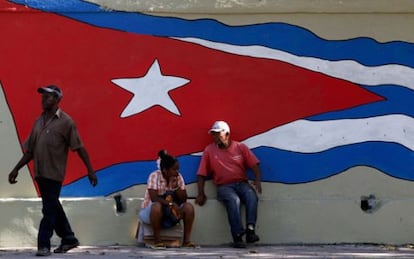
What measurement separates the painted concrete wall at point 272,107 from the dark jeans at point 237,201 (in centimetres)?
22

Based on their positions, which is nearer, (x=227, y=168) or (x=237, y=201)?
(x=237, y=201)

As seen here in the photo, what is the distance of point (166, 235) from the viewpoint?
10117 millimetres

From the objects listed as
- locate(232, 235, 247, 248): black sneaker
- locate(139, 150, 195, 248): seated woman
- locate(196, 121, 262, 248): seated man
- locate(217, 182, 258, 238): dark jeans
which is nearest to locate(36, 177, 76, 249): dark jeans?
locate(139, 150, 195, 248): seated woman

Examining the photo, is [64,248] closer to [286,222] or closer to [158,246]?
[158,246]

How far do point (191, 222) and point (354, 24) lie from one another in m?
2.98

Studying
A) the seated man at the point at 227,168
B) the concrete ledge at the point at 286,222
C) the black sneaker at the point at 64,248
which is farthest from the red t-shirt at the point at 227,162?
the black sneaker at the point at 64,248

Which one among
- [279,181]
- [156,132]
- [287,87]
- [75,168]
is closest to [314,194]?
[279,181]

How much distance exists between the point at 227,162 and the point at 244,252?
108 centimetres

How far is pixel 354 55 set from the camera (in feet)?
34.3

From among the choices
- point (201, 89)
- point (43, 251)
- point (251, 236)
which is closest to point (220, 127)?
point (201, 89)

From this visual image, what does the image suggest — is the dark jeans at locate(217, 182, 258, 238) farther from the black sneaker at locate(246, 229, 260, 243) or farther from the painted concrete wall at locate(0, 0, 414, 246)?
the painted concrete wall at locate(0, 0, 414, 246)

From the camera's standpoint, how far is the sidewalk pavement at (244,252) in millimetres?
9570

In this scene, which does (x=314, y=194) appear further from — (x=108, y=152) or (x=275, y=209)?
(x=108, y=152)

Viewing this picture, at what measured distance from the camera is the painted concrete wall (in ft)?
33.9
